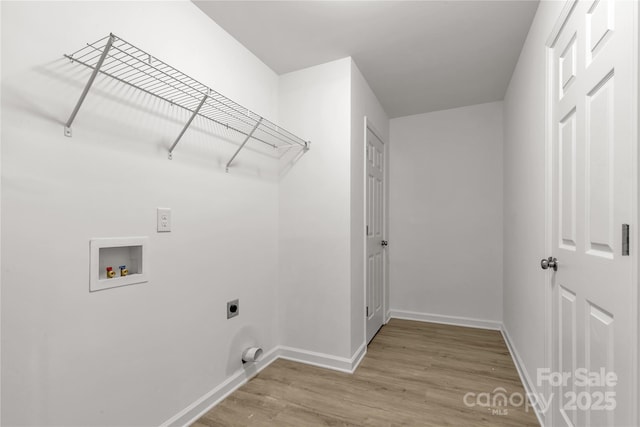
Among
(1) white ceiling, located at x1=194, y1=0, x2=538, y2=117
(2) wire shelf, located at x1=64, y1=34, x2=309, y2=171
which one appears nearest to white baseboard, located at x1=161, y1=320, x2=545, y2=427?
(2) wire shelf, located at x1=64, y1=34, x2=309, y2=171

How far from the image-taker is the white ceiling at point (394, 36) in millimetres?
1851

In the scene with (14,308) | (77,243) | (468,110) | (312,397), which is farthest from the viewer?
(468,110)

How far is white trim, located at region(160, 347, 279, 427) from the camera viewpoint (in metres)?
1.67

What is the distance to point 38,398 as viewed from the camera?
3.65 ft

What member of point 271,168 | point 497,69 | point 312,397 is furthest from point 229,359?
point 497,69

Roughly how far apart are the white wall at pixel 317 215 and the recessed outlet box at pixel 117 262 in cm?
123

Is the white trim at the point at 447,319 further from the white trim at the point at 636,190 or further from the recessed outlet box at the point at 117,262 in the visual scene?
the recessed outlet box at the point at 117,262

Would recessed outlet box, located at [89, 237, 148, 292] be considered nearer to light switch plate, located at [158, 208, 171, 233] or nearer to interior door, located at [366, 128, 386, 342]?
light switch plate, located at [158, 208, 171, 233]

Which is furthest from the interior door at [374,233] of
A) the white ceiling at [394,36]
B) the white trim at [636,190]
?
the white trim at [636,190]

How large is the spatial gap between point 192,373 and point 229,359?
314 mm

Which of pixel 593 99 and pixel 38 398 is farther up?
pixel 593 99

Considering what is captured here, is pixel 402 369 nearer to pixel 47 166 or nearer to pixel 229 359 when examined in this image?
pixel 229 359

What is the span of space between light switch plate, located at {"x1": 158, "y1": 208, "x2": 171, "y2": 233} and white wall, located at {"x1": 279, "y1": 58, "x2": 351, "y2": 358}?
108 centimetres

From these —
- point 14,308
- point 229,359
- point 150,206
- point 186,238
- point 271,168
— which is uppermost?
point 271,168
